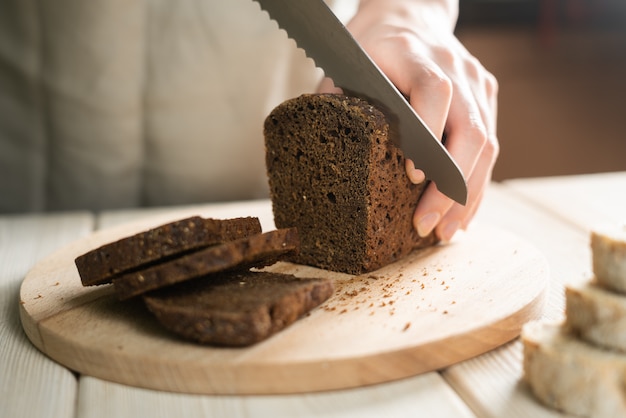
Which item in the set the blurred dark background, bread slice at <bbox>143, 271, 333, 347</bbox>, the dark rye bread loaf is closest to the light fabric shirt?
the dark rye bread loaf

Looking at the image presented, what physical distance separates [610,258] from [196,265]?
908 mm

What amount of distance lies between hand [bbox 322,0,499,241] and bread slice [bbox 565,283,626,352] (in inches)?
30.1

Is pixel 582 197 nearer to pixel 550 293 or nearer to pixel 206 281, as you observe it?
pixel 550 293

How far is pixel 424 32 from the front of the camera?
2.43 meters

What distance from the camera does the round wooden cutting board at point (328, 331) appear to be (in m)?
1.52

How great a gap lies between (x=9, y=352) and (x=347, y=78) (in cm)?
119

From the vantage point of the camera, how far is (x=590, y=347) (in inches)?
56.9

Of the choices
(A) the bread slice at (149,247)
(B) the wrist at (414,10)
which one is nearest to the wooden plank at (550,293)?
(A) the bread slice at (149,247)

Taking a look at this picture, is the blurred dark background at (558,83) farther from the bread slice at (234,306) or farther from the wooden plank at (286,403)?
the wooden plank at (286,403)

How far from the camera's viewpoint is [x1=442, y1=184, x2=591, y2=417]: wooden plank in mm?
1486

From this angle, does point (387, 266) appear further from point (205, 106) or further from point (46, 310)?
point (205, 106)

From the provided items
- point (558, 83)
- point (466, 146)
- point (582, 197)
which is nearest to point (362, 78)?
point (466, 146)

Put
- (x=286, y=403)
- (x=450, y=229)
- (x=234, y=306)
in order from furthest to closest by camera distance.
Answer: (x=450, y=229) < (x=234, y=306) < (x=286, y=403)

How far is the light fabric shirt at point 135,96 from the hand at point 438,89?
646 millimetres
